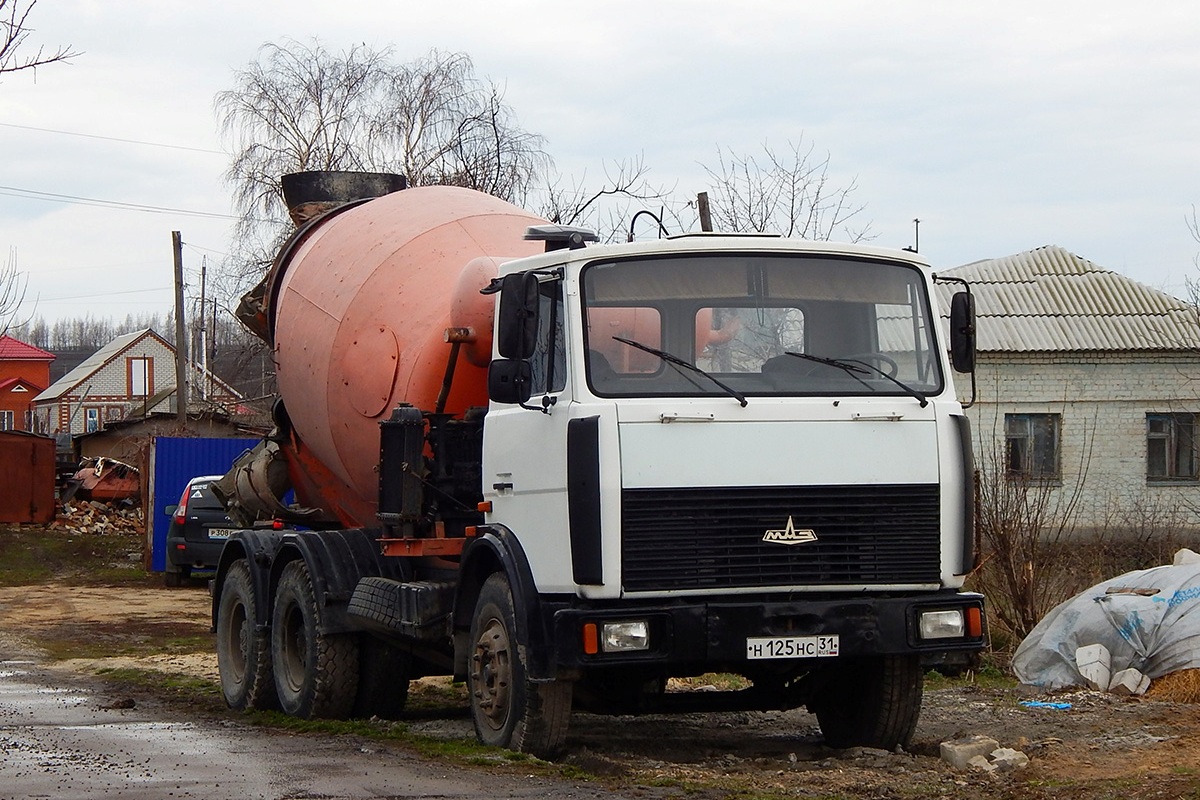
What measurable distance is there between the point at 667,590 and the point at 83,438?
3706 cm

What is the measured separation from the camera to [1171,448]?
29781 millimetres

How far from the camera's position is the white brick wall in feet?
93.5

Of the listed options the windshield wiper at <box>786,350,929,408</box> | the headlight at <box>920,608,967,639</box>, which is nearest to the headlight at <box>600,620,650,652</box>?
the headlight at <box>920,608,967,639</box>

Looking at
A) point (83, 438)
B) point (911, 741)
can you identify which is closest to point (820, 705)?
point (911, 741)

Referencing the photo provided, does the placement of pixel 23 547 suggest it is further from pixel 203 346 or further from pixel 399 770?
pixel 203 346

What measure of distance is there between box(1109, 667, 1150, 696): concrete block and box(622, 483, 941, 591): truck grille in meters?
3.49

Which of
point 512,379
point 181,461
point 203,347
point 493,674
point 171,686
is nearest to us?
point 512,379

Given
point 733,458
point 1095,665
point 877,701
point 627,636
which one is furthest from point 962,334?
point 1095,665

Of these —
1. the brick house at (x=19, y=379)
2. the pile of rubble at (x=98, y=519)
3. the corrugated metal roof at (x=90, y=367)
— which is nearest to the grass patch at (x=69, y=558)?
the pile of rubble at (x=98, y=519)

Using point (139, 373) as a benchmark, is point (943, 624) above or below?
below

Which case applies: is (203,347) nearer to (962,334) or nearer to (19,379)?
(19,379)

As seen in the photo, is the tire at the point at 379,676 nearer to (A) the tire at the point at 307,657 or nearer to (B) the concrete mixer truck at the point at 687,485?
(A) the tire at the point at 307,657

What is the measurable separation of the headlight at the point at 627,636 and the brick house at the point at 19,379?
Result: 83.4 meters

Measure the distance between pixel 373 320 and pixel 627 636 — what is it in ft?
10.7
